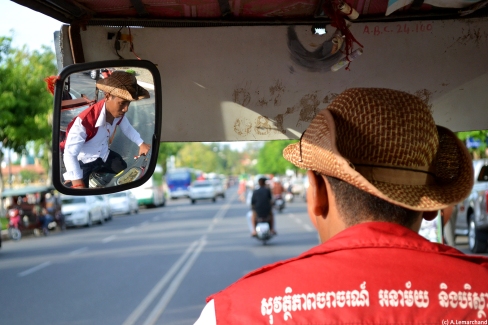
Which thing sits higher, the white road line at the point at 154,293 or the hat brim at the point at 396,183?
the hat brim at the point at 396,183

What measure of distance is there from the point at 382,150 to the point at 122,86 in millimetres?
1190

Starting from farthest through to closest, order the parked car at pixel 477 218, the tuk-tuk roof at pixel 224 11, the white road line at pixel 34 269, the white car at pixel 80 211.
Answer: the white car at pixel 80 211
the white road line at pixel 34 269
the parked car at pixel 477 218
the tuk-tuk roof at pixel 224 11

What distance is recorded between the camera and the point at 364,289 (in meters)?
1.45

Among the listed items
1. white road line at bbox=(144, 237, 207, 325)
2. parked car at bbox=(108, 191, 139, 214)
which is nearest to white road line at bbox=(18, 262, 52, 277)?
white road line at bbox=(144, 237, 207, 325)

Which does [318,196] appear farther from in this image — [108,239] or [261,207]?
[108,239]

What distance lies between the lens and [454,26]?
311cm

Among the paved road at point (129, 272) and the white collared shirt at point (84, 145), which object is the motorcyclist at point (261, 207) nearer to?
the paved road at point (129, 272)

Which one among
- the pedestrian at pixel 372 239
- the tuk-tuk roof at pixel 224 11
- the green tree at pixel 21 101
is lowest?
the pedestrian at pixel 372 239

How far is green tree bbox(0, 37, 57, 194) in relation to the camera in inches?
1167

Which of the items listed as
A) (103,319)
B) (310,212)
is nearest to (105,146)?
(310,212)

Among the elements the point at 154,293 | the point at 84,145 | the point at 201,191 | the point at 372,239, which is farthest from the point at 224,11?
the point at 201,191

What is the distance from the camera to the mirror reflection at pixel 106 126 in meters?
2.42

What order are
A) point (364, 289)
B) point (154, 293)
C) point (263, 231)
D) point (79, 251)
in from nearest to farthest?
point (364, 289) < point (154, 293) < point (263, 231) < point (79, 251)

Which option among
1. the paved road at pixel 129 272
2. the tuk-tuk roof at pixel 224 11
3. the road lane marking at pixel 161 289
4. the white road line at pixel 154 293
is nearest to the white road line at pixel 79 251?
the paved road at pixel 129 272
